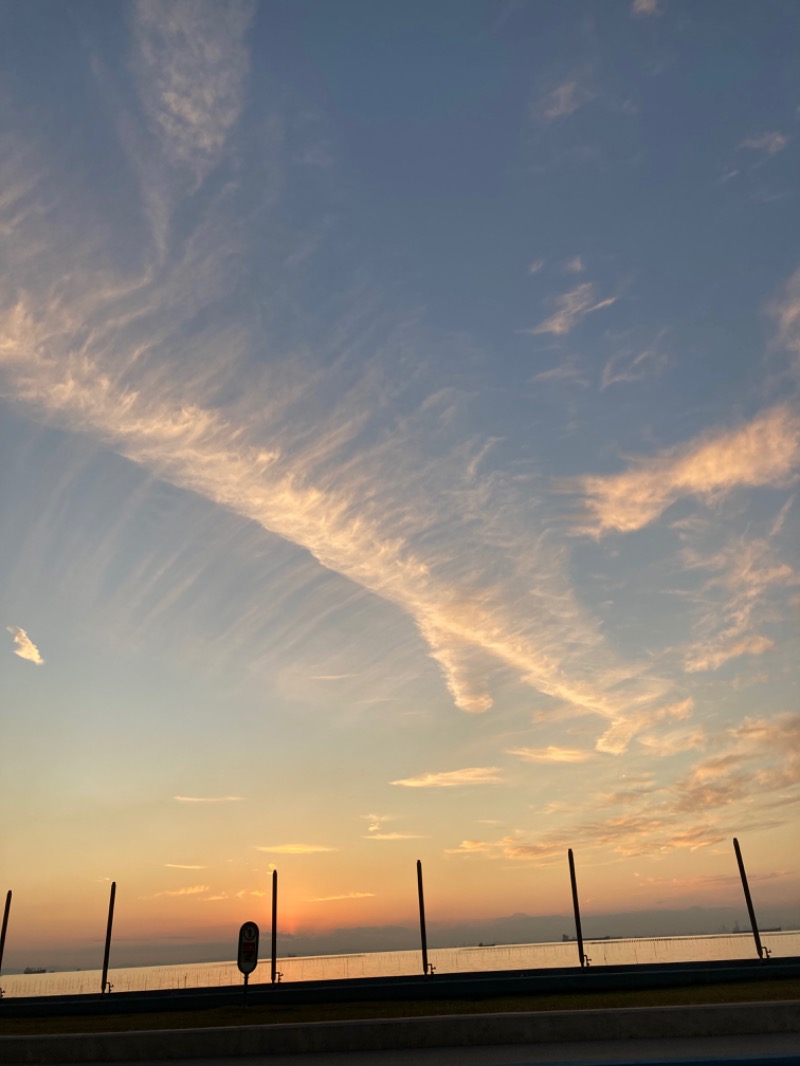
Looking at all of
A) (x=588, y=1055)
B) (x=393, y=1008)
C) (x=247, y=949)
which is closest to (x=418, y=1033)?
(x=588, y=1055)

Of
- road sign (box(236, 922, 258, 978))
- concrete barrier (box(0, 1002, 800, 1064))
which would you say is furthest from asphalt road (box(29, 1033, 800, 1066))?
road sign (box(236, 922, 258, 978))

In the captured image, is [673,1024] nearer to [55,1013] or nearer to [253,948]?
[253,948]

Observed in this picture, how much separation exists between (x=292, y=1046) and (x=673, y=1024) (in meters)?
8.18

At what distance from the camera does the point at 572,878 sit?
4219 centimetres

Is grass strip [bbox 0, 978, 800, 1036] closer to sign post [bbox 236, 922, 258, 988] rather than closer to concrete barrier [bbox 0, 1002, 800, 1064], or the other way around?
sign post [bbox 236, 922, 258, 988]

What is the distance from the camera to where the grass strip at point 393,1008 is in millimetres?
21469

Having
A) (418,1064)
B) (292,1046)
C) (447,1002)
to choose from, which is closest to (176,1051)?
(292,1046)

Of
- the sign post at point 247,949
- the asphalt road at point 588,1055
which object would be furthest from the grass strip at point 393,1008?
the asphalt road at point 588,1055

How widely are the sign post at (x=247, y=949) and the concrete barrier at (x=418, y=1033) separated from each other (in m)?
6.70

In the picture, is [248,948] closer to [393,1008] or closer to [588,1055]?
[393,1008]

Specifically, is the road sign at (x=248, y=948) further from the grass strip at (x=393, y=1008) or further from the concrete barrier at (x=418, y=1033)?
the concrete barrier at (x=418, y=1033)

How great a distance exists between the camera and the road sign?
78.9 ft

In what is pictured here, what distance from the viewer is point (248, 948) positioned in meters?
24.5

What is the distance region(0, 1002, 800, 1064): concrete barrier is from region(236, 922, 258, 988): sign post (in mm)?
6700
